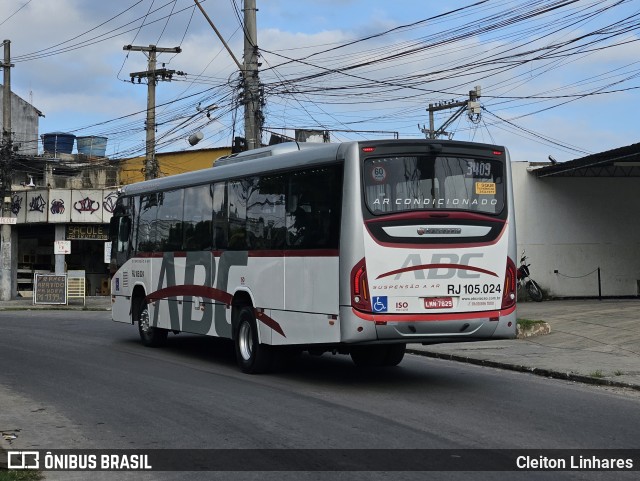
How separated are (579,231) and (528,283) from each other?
278 centimetres

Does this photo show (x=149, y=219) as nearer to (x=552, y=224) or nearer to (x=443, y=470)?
(x=443, y=470)

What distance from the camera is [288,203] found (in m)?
13.8

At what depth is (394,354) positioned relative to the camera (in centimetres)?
1536

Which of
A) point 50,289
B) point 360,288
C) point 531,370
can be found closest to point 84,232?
point 50,289

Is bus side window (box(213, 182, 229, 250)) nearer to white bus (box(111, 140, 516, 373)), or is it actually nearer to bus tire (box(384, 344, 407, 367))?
white bus (box(111, 140, 516, 373))

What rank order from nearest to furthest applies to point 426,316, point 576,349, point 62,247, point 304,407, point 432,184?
point 304,407 < point 426,316 < point 432,184 < point 576,349 < point 62,247

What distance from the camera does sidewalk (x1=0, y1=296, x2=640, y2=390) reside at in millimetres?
14234

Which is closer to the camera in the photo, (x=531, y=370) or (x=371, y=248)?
(x=371, y=248)

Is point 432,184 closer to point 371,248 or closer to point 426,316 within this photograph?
point 371,248

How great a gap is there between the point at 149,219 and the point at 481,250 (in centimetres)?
871

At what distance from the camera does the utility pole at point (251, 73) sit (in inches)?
963

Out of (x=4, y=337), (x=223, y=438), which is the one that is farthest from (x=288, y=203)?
(x=4, y=337)

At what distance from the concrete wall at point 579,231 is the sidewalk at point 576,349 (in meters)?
6.13

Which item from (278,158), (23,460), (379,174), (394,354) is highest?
(278,158)
